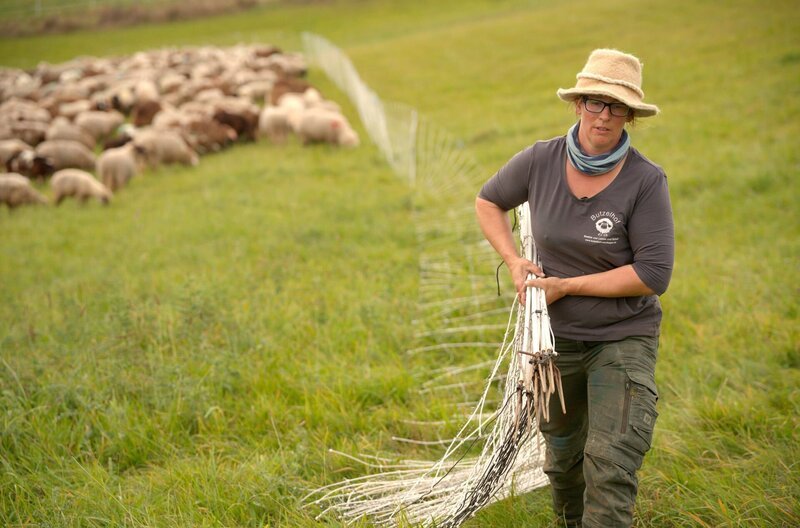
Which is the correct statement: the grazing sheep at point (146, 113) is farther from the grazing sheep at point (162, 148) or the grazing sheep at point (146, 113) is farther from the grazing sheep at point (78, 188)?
the grazing sheep at point (78, 188)

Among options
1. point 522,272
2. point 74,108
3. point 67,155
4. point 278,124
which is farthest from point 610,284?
point 74,108

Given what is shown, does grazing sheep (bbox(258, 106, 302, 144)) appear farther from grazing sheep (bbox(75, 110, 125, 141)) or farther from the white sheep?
grazing sheep (bbox(75, 110, 125, 141))

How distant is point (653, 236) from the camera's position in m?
2.88

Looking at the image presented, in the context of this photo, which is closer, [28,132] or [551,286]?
[551,286]

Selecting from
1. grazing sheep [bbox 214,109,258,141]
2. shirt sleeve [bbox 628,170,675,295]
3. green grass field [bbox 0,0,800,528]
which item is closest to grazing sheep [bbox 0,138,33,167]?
green grass field [bbox 0,0,800,528]

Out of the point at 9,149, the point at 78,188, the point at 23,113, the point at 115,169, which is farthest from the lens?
the point at 23,113

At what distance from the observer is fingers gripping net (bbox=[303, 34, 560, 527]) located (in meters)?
2.94

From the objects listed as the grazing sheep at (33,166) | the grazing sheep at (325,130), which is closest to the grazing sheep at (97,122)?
the grazing sheep at (33,166)

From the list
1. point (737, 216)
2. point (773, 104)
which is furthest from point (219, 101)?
point (737, 216)

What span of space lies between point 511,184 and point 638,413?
111 centimetres

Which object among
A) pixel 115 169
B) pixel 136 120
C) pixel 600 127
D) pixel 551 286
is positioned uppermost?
pixel 600 127

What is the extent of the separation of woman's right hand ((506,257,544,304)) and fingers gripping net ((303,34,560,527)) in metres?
0.07

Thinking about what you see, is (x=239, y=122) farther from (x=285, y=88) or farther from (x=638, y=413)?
(x=638, y=413)

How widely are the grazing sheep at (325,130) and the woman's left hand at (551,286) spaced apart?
35.1ft
